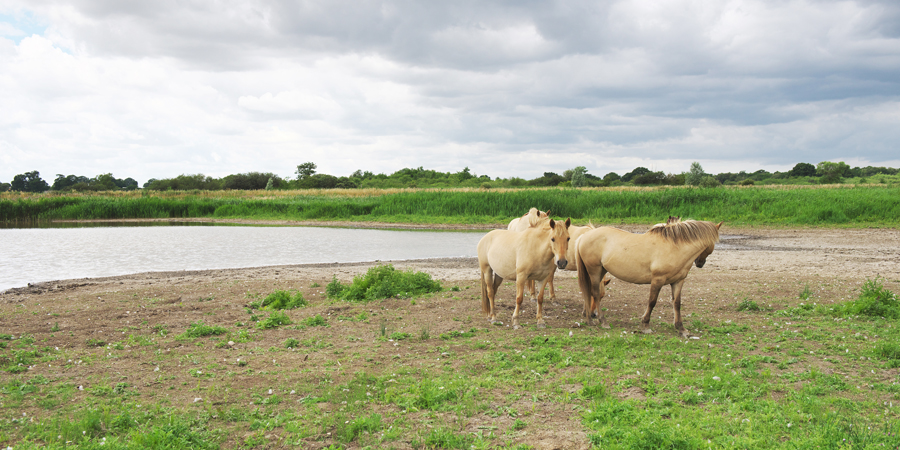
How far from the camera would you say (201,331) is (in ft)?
27.5

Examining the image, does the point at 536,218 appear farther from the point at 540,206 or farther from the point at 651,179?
the point at 651,179

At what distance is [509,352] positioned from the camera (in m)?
7.27

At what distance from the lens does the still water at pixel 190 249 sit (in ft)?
55.9

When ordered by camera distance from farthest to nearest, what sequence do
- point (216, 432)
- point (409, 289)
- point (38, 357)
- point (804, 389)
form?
point (409, 289) < point (38, 357) < point (804, 389) < point (216, 432)

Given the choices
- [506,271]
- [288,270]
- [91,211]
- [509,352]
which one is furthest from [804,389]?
[91,211]

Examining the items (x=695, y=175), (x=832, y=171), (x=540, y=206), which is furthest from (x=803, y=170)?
(x=540, y=206)

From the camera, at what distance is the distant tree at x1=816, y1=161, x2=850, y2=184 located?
61750mm

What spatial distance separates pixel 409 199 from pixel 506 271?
3401 cm

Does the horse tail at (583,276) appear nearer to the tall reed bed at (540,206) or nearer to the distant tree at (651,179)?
the tall reed bed at (540,206)

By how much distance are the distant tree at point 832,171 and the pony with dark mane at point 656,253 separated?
67.2 m

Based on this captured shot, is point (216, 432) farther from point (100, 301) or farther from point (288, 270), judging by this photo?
point (288, 270)

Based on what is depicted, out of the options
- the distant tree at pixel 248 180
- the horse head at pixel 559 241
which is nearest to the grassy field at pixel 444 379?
the horse head at pixel 559 241

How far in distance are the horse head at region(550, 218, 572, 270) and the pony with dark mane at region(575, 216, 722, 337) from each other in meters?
0.78

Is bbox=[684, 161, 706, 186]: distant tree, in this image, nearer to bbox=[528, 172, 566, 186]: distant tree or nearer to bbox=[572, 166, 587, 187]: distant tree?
bbox=[572, 166, 587, 187]: distant tree
